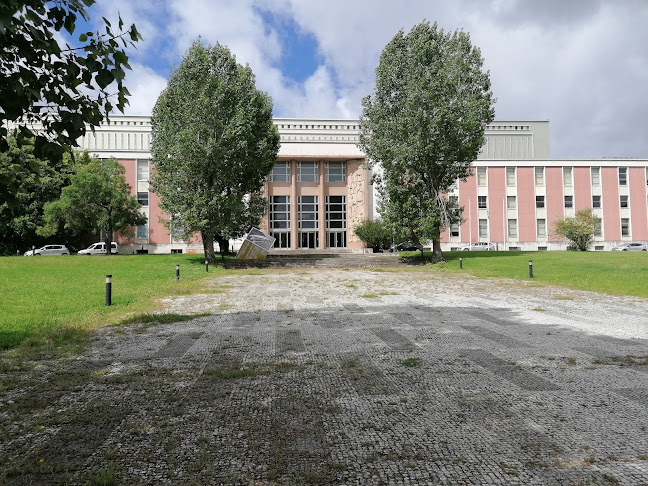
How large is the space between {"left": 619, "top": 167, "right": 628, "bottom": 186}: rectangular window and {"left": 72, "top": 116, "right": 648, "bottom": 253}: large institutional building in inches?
5.5

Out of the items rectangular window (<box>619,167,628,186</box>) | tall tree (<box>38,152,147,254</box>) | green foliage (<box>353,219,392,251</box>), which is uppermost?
rectangular window (<box>619,167,628,186</box>)

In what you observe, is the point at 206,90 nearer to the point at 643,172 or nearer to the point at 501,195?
the point at 501,195

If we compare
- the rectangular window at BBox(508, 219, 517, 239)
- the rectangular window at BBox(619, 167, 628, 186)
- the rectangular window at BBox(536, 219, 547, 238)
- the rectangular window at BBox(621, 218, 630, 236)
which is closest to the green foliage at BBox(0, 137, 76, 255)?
the rectangular window at BBox(508, 219, 517, 239)

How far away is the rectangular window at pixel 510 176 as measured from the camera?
6450 cm

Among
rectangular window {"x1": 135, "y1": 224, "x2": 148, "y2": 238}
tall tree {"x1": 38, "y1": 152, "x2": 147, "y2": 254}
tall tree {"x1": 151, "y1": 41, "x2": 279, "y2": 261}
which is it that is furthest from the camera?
rectangular window {"x1": 135, "y1": 224, "x2": 148, "y2": 238}

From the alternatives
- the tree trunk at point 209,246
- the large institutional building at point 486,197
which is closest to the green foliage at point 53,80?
the tree trunk at point 209,246

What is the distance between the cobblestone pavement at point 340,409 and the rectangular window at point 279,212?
5299 cm

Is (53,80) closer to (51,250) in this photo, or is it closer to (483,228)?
(51,250)

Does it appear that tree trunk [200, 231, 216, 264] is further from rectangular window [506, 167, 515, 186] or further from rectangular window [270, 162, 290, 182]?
rectangular window [506, 167, 515, 186]

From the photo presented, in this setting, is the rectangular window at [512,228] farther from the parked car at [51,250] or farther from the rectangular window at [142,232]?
the parked car at [51,250]

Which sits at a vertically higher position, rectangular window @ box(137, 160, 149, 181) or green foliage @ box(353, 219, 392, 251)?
rectangular window @ box(137, 160, 149, 181)

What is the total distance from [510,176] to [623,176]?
15908 mm

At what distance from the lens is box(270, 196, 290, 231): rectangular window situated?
6122cm

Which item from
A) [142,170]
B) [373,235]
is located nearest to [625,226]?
[373,235]
